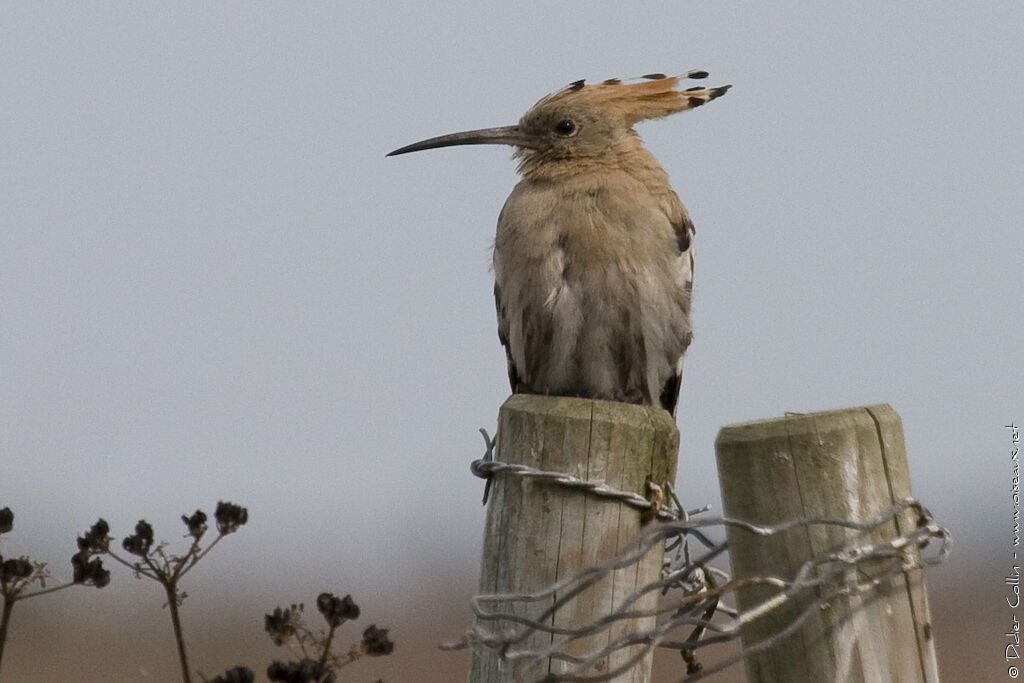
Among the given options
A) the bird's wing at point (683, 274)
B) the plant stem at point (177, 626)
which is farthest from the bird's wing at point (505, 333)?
the plant stem at point (177, 626)

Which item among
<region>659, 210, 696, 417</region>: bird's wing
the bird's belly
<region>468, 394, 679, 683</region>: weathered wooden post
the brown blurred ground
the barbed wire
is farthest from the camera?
the brown blurred ground

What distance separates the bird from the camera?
151 inches

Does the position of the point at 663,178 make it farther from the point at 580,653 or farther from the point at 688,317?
the point at 580,653

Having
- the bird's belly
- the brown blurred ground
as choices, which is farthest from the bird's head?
the brown blurred ground

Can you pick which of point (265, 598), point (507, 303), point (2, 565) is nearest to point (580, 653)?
point (2, 565)

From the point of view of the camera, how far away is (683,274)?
4020 millimetres

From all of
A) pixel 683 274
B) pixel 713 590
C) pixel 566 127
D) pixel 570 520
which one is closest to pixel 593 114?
pixel 566 127

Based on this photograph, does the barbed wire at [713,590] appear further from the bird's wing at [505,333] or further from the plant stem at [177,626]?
the bird's wing at [505,333]

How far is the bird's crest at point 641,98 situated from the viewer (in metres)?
4.40

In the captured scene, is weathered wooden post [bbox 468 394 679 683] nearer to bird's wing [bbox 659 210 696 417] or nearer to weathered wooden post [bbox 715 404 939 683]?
weathered wooden post [bbox 715 404 939 683]

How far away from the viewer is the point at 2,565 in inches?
93.4

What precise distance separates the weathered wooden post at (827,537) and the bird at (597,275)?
1.80m

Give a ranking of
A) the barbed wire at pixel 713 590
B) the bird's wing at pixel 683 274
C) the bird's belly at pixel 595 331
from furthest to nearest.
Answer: the bird's wing at pixel 683 274 → the bird's belly at pixel 595 331 → the barbed wire at pixel 713 590

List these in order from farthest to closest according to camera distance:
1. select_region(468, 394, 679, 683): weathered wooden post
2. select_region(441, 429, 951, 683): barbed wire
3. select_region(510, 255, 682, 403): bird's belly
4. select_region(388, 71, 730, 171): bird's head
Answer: select_region(388, 71, 730, 171): bird's head
select_region(510, 255, 682, 403): bird's belly
select_region(468, 394, 679, 683): weathered wooden post
select_region(441, 429, 951, 683): barbed wire
